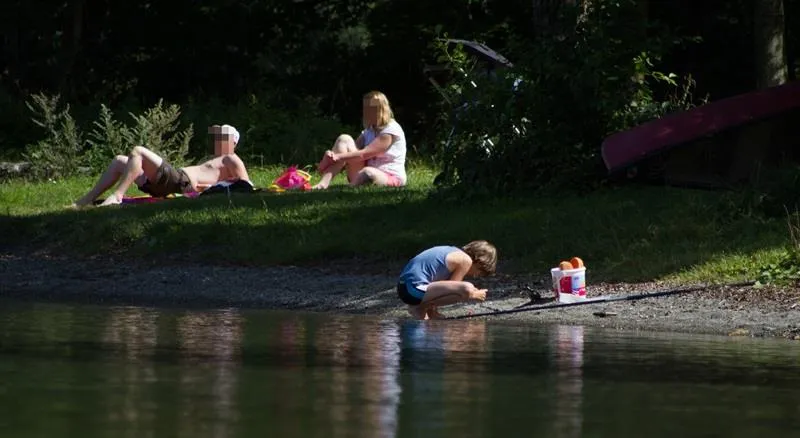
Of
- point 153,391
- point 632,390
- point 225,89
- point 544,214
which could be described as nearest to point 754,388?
point 632,390

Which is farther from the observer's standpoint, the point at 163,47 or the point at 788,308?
the point at 163,47

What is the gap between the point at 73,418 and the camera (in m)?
7.98

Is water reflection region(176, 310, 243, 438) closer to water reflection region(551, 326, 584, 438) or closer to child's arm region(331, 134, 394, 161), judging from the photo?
water reflection region(551, 326, 584, 438)

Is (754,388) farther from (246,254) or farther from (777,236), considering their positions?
(246,254)

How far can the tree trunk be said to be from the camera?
2444cm

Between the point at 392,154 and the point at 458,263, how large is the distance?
6364mm

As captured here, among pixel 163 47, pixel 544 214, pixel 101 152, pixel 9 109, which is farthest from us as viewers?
pixel 163 47

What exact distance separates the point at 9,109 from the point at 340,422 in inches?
865

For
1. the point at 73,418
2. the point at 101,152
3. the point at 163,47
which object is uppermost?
the point at 163,47

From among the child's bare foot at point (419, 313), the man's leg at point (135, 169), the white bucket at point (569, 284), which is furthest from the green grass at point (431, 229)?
the child's bare foot at point (419, 313)

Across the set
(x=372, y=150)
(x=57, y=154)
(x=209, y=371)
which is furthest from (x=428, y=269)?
(x=57, y=154)

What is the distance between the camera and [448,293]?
1307 centimetres

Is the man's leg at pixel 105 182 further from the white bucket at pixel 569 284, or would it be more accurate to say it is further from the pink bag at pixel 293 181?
the white bucket at pixel 569 284

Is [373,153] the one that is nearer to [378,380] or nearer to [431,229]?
[431,229]
